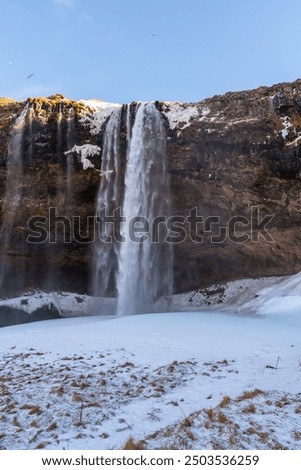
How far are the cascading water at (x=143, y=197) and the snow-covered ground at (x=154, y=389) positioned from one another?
12.6 metres

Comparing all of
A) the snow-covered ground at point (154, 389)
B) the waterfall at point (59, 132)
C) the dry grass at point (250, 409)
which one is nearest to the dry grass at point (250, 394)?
the snow-covered ground at point (154, 389)

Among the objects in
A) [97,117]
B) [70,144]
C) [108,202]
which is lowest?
[108,202]

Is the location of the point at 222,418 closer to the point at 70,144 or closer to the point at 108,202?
the point at 108,202

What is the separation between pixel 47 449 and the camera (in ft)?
14.9

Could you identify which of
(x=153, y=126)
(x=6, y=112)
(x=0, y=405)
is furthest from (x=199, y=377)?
(x=6, y=112)

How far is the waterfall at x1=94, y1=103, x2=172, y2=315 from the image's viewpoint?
85.6 feet

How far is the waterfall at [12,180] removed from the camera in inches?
1092

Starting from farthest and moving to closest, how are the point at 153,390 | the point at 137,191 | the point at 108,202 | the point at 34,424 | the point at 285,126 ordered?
the point at 108,202, the point at 137,191, the point at 285,126, the point at 153,390, the point at 34,424

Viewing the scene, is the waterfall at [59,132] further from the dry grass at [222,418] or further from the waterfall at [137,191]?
the dry grass at [222,418]

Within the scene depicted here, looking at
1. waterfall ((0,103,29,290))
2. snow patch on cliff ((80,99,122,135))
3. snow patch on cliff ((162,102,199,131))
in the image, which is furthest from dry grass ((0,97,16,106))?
snow patch on cliff ((162,102,199,131))

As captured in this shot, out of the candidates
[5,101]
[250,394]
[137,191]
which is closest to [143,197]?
[137,191]

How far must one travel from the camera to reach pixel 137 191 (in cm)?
2639

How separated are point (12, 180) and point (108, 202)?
7821 mm
